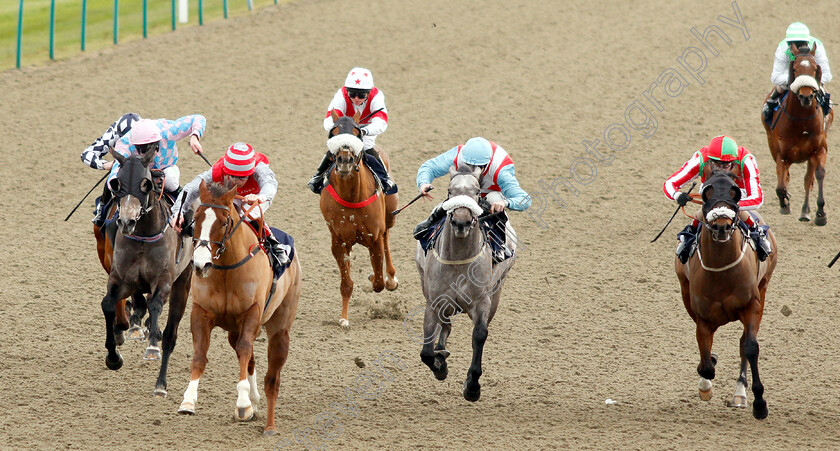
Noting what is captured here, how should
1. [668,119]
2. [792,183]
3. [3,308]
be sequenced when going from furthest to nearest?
[668,119]
[792,183]
[3,308]

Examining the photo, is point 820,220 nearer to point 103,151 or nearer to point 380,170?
point 380,170

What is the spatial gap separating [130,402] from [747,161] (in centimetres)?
517

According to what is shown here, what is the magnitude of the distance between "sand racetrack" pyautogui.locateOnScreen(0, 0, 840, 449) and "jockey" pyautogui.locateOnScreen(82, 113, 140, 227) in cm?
133

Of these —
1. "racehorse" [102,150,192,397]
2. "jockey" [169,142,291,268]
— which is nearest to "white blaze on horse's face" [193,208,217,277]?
"jockey" [169,142,291,268]

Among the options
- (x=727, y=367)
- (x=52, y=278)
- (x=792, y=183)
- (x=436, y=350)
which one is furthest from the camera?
(x=792, y=183)

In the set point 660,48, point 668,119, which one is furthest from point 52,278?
point 660,48

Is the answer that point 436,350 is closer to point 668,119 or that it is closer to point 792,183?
point 792,183

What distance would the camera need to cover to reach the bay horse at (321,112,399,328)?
944cm

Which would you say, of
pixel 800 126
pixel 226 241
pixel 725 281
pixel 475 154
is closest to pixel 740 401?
pixel 725 281

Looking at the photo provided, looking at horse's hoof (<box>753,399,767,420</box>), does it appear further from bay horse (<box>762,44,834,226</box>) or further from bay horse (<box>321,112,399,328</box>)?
bay horse (<box>762,44,834,226</box>)

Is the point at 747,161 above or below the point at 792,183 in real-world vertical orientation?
below

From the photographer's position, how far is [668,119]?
16.2 m

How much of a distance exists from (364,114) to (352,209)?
47.5 inches

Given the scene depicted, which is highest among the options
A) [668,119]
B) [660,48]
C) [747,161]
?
[660,48]
